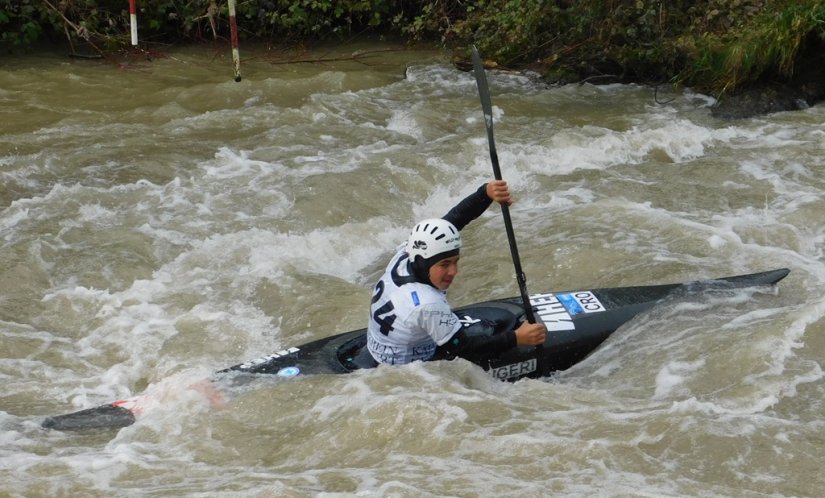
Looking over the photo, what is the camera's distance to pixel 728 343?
5387 mm

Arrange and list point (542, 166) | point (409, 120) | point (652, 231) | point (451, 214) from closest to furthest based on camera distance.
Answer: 1. point (451, 214)
2. point (652, 231)
3. point (542, 166)
4. point (409, 120)

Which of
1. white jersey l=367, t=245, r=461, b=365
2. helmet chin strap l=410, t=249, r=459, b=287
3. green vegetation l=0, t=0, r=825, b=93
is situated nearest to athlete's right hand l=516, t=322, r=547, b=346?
white jersey l=367, t=245, r=461, b=365

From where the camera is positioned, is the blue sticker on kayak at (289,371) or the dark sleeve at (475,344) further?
the blue sticker on kayak at (289,371)

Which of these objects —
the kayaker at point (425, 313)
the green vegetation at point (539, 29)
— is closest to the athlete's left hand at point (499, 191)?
the kayaker at point (425, 313)

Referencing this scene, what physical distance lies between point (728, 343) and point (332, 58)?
823cm

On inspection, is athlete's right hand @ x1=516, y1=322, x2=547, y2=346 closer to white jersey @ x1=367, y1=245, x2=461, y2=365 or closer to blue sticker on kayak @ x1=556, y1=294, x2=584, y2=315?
white jersey @ x1=367, y1=245, x2=461, y2=365

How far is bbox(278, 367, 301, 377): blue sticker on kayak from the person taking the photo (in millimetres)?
5152

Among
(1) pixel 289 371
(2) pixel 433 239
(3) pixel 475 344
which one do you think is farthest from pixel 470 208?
(1) pixel 289 371

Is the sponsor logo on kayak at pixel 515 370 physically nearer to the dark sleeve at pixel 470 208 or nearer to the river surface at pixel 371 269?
the river surface at pixel 371 269

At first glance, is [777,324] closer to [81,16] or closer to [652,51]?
[652,51]

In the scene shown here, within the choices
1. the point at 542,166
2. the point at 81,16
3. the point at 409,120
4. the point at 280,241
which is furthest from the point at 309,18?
the point at 280,241

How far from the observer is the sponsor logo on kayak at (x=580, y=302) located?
577 cm

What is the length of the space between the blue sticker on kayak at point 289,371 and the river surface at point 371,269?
0.14 meters

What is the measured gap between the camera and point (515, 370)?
17.5ft
